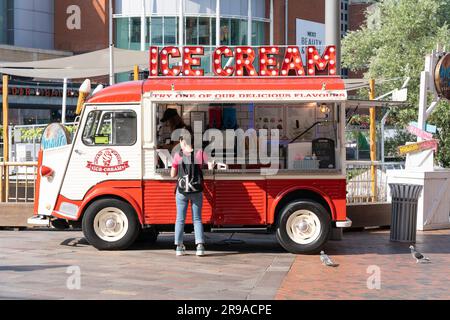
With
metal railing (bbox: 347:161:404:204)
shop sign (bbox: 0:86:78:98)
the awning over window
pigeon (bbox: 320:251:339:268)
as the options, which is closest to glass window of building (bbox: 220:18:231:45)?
shop sign (bbox: 0:86:78:98)

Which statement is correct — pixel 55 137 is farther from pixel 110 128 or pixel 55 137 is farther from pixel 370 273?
pixel 370 273

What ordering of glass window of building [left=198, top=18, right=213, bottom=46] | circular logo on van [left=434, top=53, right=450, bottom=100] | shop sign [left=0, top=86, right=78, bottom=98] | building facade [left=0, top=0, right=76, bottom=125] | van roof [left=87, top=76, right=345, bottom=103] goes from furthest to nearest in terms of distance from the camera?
glass window of building [left=198, top=18, right=213, bottom=46]
building facade [left=0, top=0, right=76, bottom=125]
shop sign [left=0, top=86, right=78, bottom=98]
circular logo on van [left=434, top=53, right=450, bottom=100]
van roof [left=87, top=76, right=345, bottom=103]

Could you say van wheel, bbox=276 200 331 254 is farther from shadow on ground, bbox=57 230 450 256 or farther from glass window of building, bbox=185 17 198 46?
glass window of building, bbox=185 17 198 46

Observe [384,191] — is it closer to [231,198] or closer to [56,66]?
[231,198]

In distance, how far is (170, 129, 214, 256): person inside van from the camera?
36.2 feet

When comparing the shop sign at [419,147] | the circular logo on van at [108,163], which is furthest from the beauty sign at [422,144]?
the circular logo on van at [108,163]

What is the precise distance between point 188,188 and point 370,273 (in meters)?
2.83

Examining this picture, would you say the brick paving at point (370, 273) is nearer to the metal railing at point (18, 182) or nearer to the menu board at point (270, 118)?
the menu board at point (270, 118)

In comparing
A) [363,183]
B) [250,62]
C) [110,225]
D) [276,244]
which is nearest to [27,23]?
[363,183]

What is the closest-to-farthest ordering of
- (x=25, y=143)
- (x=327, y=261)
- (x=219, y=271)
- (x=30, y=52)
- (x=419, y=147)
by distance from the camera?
(x=219, y=271) → (x=327, y=261) → (x=419, y=147) → (x=25, y=143) → (x=30, y=52)

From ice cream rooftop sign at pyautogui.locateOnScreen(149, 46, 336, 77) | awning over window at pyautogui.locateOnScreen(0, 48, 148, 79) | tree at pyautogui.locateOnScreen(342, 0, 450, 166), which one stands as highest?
tree at pyautogui.locateOnScreen(342, 0, 450, 166)

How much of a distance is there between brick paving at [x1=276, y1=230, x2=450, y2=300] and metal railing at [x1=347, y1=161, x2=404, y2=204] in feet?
4.43

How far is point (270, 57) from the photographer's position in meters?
12.0

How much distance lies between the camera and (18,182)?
15016 mm
